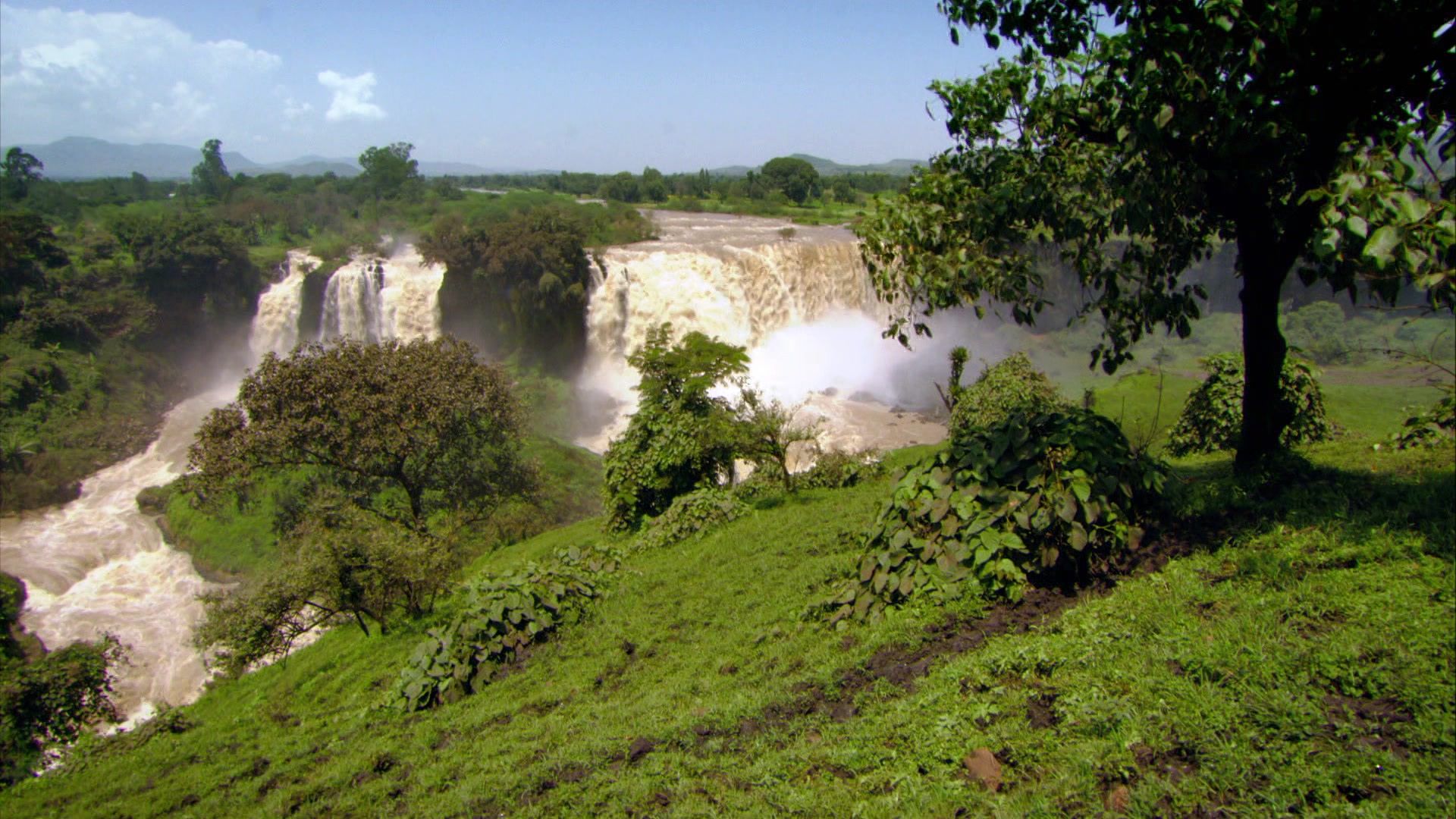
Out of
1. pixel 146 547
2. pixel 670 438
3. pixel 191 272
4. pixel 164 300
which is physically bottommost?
pixel 146 547

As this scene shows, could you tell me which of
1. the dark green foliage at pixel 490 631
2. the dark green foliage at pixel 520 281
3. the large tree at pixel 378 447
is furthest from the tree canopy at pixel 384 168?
the dark green foliage at pixel 490 631

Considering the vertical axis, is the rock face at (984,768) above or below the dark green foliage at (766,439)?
above

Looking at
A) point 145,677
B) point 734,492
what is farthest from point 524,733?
point 145,677

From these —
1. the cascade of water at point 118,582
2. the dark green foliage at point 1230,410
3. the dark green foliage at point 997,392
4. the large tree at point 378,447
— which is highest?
the dark green foliage at point 1230,410

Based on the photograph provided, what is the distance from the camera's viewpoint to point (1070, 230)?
499cm

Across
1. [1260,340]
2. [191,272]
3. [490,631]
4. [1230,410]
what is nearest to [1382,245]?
[1260,340]

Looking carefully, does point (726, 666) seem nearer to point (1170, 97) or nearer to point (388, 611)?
point (1170, 97)

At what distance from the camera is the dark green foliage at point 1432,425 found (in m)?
4.79

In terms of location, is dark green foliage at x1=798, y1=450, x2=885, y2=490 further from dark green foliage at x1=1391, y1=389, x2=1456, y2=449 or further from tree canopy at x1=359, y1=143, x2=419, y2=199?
tree canopy at x1=359, y1=143, x2=419, y2=199

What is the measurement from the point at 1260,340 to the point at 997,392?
8.55 metres

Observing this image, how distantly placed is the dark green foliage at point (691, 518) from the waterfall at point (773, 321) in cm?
1628

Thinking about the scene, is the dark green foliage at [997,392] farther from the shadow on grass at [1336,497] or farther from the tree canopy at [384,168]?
the tree canopy at [384,168]

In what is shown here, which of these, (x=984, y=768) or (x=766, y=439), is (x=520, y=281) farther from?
(x=984, y=768)

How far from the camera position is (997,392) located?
45.2ft
